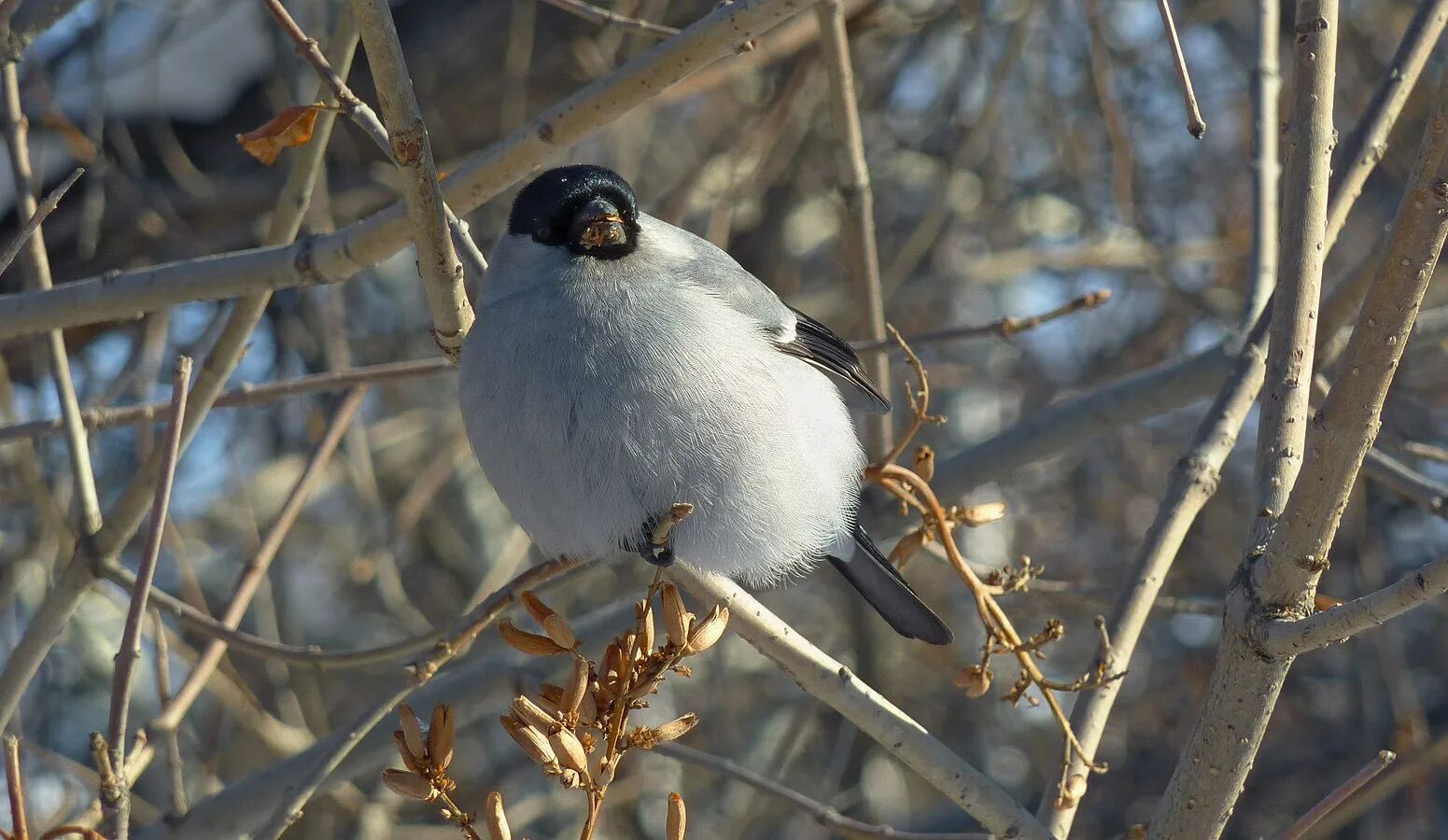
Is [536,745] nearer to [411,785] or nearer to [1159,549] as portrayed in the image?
[411,785]

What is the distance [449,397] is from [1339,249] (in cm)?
368

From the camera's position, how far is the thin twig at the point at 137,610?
1691 millimetres

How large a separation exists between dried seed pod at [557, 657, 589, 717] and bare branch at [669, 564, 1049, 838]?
56 centimetres

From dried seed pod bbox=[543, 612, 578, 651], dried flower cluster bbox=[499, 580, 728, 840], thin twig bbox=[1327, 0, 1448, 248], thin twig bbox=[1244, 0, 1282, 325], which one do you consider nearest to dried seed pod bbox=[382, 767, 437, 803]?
dried flower cluster bbox=[499, 580, 728, 840]

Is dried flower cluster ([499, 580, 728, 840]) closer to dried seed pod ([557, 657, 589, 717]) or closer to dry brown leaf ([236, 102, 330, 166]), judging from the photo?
dried seed pod ([557, 657, 589, 717])

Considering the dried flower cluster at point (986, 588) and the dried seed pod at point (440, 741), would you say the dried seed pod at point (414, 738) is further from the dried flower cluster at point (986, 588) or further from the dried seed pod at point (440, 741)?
the dried flower cluster at point (986, 588)

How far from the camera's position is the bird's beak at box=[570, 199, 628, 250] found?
8.45 feet

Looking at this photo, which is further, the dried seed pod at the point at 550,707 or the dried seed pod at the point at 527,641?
the dried seed pod at the point at 527,641

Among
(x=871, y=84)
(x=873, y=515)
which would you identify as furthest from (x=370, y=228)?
(x=871, y=84)

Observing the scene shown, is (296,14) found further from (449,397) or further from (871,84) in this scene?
(871,84)

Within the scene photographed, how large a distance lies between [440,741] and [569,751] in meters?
0.16

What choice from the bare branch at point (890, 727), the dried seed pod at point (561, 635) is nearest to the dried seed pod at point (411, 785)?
the dried seed pod at point (561, 635)

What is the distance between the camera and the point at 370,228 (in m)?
2.38

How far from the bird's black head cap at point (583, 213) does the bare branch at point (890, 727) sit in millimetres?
795
